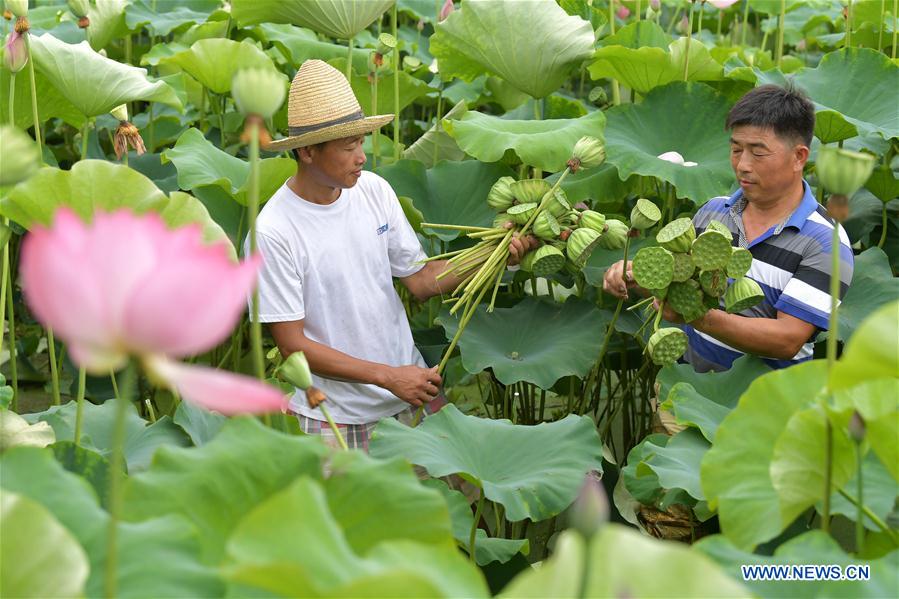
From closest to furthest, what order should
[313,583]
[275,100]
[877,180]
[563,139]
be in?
[313,583] → [275,100] → [563,139] → [877,180]

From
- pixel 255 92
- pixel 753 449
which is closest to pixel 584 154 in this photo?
pixel 753 449

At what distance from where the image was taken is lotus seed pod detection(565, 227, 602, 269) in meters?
1.80

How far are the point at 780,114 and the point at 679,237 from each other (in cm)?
49

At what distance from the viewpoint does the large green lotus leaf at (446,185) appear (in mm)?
2521

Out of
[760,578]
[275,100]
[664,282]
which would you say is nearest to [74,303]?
[275,100]

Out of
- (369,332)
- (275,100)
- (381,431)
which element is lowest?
(369,332)

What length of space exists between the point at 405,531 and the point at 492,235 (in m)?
1.04

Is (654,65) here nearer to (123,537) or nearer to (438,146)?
(438,146)

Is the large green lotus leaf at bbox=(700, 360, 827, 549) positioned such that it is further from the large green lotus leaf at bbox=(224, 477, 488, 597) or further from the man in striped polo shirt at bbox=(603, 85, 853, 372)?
the man in striped polo shirt at bbox=(603, 85, 853, 372)

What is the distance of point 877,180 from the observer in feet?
8.29

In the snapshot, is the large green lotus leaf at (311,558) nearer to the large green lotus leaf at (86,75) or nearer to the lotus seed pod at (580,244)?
the lotus seed pod at (580,244)

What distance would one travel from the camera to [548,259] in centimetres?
186

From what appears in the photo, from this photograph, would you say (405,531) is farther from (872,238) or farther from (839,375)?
(872,238)

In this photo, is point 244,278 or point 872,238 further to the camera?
point 872,238
